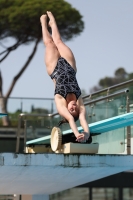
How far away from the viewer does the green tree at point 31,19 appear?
2554 inches

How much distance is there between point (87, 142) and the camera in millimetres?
13406

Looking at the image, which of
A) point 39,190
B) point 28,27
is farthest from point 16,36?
point 39,190

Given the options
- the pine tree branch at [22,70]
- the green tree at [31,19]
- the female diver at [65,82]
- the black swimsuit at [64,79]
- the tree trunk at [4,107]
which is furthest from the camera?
the green tree at [31,19]

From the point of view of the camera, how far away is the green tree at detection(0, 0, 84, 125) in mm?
64875

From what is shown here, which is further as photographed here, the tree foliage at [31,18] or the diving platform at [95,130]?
the tree foliage at [31,18]

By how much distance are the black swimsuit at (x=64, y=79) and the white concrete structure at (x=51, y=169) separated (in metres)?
1.17

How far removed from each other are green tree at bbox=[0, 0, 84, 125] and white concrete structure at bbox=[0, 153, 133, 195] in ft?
167

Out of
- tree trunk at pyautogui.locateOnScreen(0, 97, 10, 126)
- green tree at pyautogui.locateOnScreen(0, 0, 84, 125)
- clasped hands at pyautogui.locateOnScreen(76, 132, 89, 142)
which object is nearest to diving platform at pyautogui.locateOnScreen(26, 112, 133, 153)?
clasped hands at pyautogui.locateOnScreen(76, 132, 89, 142)

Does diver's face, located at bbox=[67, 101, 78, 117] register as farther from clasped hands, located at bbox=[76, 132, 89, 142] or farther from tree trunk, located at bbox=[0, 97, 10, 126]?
tree trunk, located at bbox=[0, 97, 10, 126]

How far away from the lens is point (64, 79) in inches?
541

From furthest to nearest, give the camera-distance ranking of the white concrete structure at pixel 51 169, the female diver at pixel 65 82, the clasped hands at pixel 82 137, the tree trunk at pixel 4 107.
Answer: the tree trunk at pixel 4 107 < the female diver at pixel 65 82 < the clasped hands at pixel 82 137 < the white concrete structure at pixel 51 169

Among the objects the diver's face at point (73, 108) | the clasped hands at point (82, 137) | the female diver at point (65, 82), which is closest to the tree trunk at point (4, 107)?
the female diver at point (65, 82)

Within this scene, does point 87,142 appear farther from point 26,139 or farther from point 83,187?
point 83,187

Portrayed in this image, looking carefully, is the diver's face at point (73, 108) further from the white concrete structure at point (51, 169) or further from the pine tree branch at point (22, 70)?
the pine tree branch at point (22, 70)
